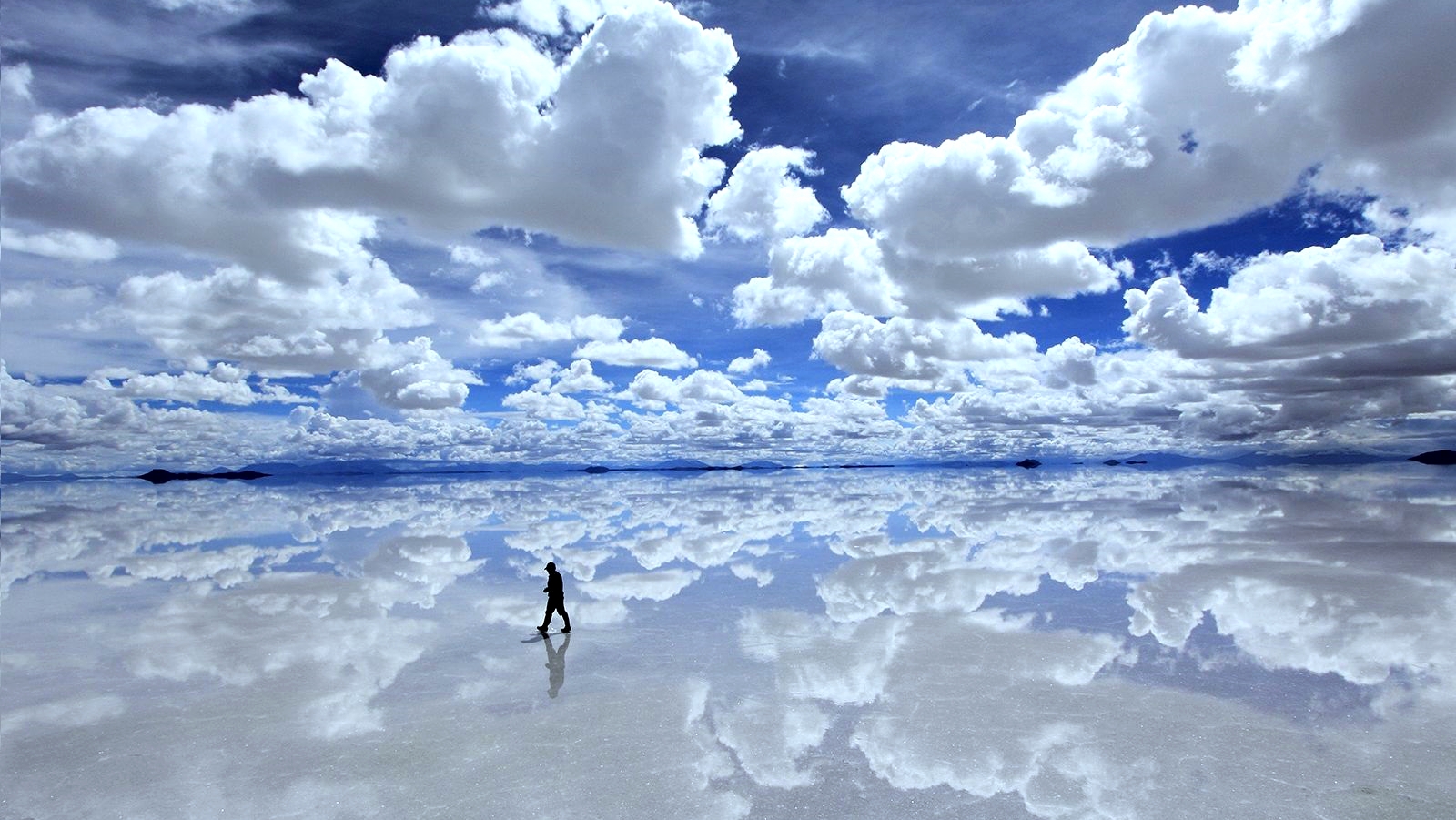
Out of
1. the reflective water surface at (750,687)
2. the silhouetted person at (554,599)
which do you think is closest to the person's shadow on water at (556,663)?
the reflective water surface at (750,687)

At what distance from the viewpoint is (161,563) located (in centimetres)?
2616

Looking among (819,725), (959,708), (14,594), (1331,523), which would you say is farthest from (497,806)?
→ (1331,523)

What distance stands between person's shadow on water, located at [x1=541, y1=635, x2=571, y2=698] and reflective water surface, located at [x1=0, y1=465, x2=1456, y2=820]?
70mm

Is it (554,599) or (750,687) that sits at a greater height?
(554,599)

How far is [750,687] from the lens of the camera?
37.1 ft

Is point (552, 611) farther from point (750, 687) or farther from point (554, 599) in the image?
point (750, 687)

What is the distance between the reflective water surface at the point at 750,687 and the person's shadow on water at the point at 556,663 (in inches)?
2.8

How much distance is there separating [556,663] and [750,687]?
11.8 feet

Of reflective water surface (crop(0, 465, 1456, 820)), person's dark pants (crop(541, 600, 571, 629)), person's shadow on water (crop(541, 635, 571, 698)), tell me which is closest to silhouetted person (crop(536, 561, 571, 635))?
person's dark pants (crop(541, 600, 571, 629))

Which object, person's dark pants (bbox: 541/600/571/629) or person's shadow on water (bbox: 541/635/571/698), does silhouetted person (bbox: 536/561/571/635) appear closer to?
person's dark pants (bbox: 541/600/571/629)

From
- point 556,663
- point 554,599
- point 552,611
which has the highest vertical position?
point 554,599

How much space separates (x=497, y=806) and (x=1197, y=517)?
39.3 metres

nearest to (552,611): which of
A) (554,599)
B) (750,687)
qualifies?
(554,599)

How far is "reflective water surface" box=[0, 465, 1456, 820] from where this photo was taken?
26.0 ft
